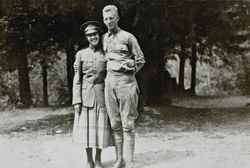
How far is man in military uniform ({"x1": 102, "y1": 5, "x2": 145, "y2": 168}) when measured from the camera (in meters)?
6.16

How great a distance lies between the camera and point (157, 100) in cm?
1442

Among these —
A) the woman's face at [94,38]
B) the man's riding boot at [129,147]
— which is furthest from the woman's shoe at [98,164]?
the woman's face at [94,38]

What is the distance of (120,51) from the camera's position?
6.23 metres

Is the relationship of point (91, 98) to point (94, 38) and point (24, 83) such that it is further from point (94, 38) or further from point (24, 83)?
point (24, 83)

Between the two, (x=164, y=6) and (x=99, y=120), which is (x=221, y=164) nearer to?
(x=99, y=120)

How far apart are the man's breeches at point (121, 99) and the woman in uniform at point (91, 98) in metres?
0.14

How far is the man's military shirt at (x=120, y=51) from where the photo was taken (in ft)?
20.3

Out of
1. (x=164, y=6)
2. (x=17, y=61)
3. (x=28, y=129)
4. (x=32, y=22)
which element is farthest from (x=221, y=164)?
(x=17, y=61)

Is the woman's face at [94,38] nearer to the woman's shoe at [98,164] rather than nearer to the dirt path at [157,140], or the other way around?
the woman's shoe at [98,164]

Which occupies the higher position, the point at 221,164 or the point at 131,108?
the point at 131,108

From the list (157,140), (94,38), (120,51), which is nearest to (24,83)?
(157,140)

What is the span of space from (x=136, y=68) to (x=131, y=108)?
1.86 feet

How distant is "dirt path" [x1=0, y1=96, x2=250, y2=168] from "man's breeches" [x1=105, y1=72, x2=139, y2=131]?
807mm

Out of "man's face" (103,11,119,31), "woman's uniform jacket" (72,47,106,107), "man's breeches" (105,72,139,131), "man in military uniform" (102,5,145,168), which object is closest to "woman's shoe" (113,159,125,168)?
"man in military uniform" (102,5,145,168)
